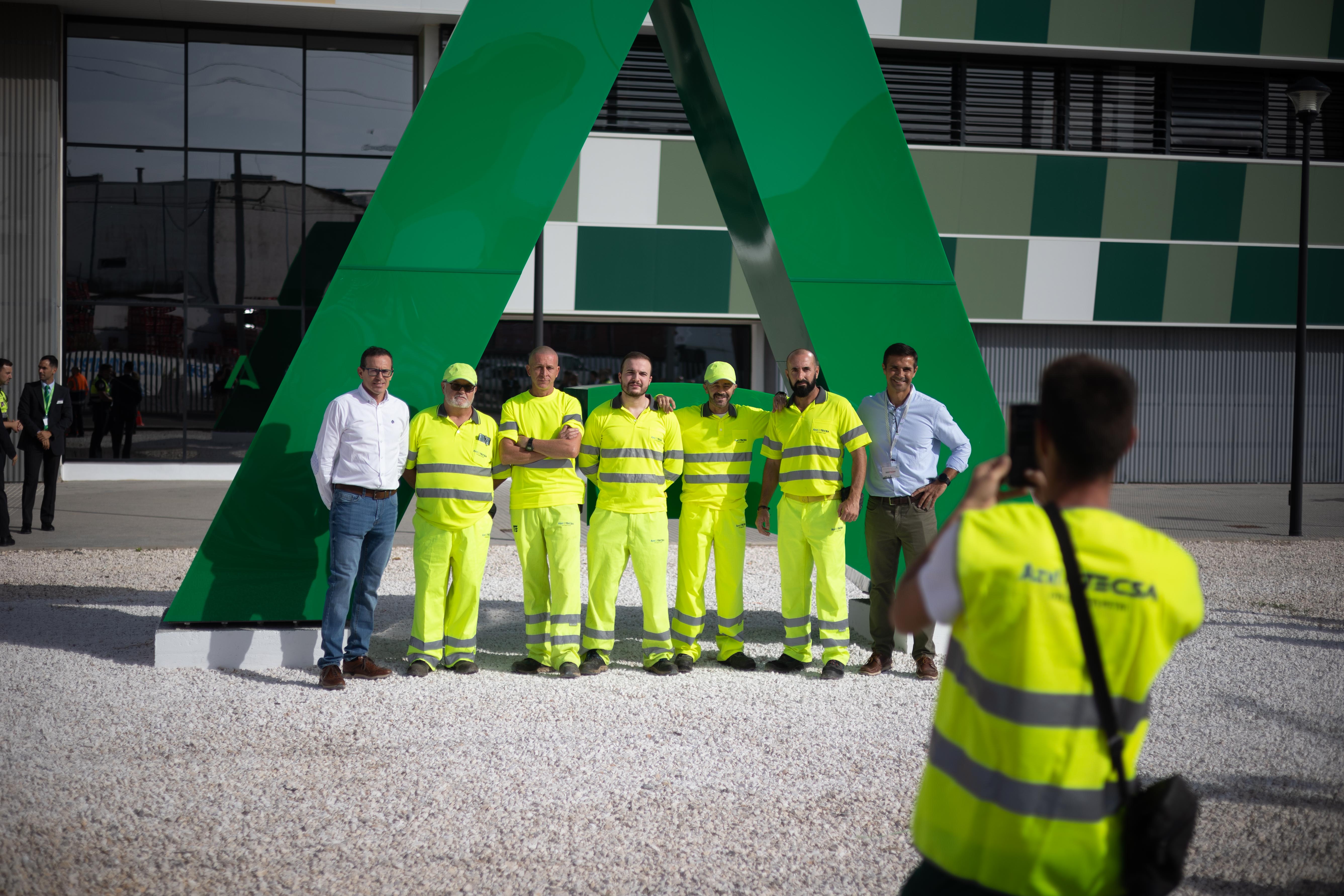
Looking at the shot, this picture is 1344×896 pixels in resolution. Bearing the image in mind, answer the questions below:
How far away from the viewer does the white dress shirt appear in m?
6.27

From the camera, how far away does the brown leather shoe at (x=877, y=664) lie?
6.80m

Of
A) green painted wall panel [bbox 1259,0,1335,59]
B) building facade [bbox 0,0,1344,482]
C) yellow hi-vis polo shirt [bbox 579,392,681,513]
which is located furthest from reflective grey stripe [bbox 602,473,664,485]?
green painted wall panel [bbox 1259,0,1335,59]

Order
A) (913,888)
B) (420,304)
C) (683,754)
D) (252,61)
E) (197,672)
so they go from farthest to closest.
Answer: (252,61) < (420,304) < (197,672) < (683,754) < (913,888)

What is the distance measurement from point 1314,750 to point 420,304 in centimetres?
595

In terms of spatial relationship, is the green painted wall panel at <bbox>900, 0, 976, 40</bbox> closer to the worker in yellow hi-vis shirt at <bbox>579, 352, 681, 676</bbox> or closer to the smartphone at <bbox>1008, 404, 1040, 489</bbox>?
the worker in yellow hi-vis shirt at <bbox>579, 352, 681, 676</bbox>

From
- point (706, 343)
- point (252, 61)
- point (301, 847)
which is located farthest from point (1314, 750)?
point (252, 61)

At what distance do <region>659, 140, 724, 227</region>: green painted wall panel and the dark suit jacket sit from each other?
408 inches

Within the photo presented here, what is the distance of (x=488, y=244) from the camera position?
6996 mm

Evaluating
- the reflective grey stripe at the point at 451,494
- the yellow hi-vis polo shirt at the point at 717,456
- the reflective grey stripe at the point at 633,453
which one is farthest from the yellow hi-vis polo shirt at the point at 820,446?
the reflective grey stripe at the point at 451,494

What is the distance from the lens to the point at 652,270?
18.9 metres

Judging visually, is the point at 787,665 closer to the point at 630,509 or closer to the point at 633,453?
the point at 630,509

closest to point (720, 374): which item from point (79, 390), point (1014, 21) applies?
point (1014, 21)

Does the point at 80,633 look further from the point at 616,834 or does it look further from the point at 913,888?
the point at 913,888

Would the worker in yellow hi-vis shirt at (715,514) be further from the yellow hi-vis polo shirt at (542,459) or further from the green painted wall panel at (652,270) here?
the green painted wall panel at (652,270)
